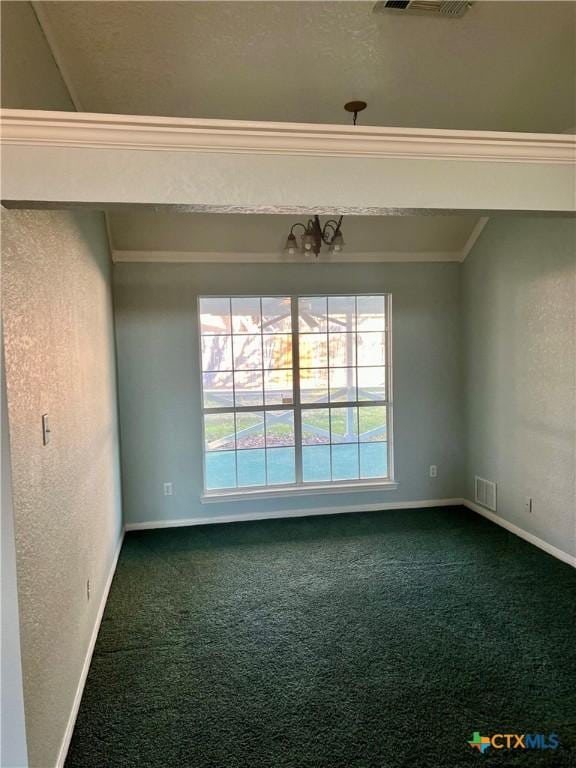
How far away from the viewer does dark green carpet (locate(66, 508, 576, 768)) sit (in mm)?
1889

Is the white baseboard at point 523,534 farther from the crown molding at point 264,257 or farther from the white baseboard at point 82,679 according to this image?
the white baseboard at point 82,679

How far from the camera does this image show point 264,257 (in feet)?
13.8

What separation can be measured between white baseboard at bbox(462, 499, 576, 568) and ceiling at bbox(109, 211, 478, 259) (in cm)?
238

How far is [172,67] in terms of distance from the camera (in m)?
2.39

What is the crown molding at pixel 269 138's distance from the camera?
145 cm

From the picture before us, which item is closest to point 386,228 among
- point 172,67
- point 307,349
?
point 307,349

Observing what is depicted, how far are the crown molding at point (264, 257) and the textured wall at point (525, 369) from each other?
1.30 feet

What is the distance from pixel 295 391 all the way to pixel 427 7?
9.79ft

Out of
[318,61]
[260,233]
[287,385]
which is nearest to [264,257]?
[260,233]

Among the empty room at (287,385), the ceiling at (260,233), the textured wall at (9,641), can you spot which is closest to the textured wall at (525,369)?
the empty room at (287,385)

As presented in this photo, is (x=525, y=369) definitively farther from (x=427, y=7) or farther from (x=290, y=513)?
(x=427, y=7)

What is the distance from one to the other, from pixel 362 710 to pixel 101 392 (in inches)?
94.4

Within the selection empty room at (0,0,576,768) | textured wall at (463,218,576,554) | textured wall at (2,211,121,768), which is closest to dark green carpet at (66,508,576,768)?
empty room at (0,0,576,768)

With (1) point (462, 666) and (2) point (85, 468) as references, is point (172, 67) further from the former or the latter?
(1) point (462, 666)
